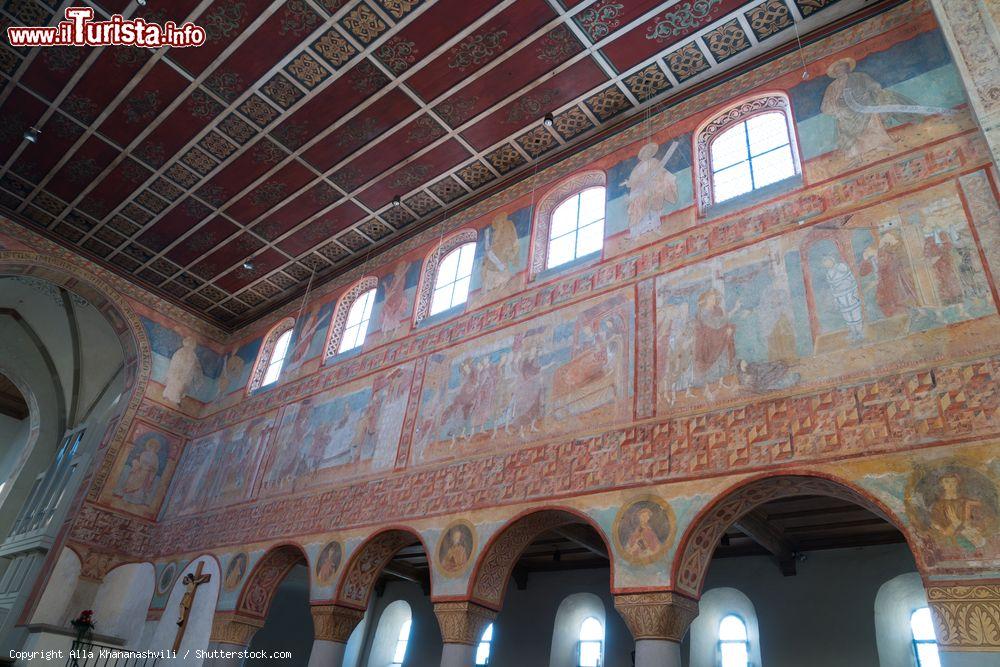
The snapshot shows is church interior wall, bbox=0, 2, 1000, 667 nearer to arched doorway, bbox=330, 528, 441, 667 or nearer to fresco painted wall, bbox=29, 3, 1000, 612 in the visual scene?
fresco painted wall, bbox=29, 3, 1000, 612

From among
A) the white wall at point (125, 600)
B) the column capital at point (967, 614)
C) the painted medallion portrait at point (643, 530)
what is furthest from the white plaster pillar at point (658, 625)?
the white wall at point (125, 600)

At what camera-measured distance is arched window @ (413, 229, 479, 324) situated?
40.1ft

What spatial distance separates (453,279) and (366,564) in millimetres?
5005

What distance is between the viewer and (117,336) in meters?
16.7

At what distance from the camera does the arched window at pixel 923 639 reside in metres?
9.32

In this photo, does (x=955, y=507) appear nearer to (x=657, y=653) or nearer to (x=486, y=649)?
(x=657, y=653)

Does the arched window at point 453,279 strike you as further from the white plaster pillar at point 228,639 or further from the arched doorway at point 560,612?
the white plaster pillar at point 228,639

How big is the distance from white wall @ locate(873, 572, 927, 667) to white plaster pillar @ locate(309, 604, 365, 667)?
24.2 feet

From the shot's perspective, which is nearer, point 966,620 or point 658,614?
point 966,620

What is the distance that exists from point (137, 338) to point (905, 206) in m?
15.6

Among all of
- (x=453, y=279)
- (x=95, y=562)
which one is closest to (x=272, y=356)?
(x=95, y=562)

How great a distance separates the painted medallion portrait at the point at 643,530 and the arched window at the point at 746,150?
412cm

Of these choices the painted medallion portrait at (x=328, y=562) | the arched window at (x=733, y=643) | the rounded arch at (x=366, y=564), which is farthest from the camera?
the arched window at (x=733, y=643)

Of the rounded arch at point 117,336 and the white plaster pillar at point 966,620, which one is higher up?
the rounded arch at point 117,336
